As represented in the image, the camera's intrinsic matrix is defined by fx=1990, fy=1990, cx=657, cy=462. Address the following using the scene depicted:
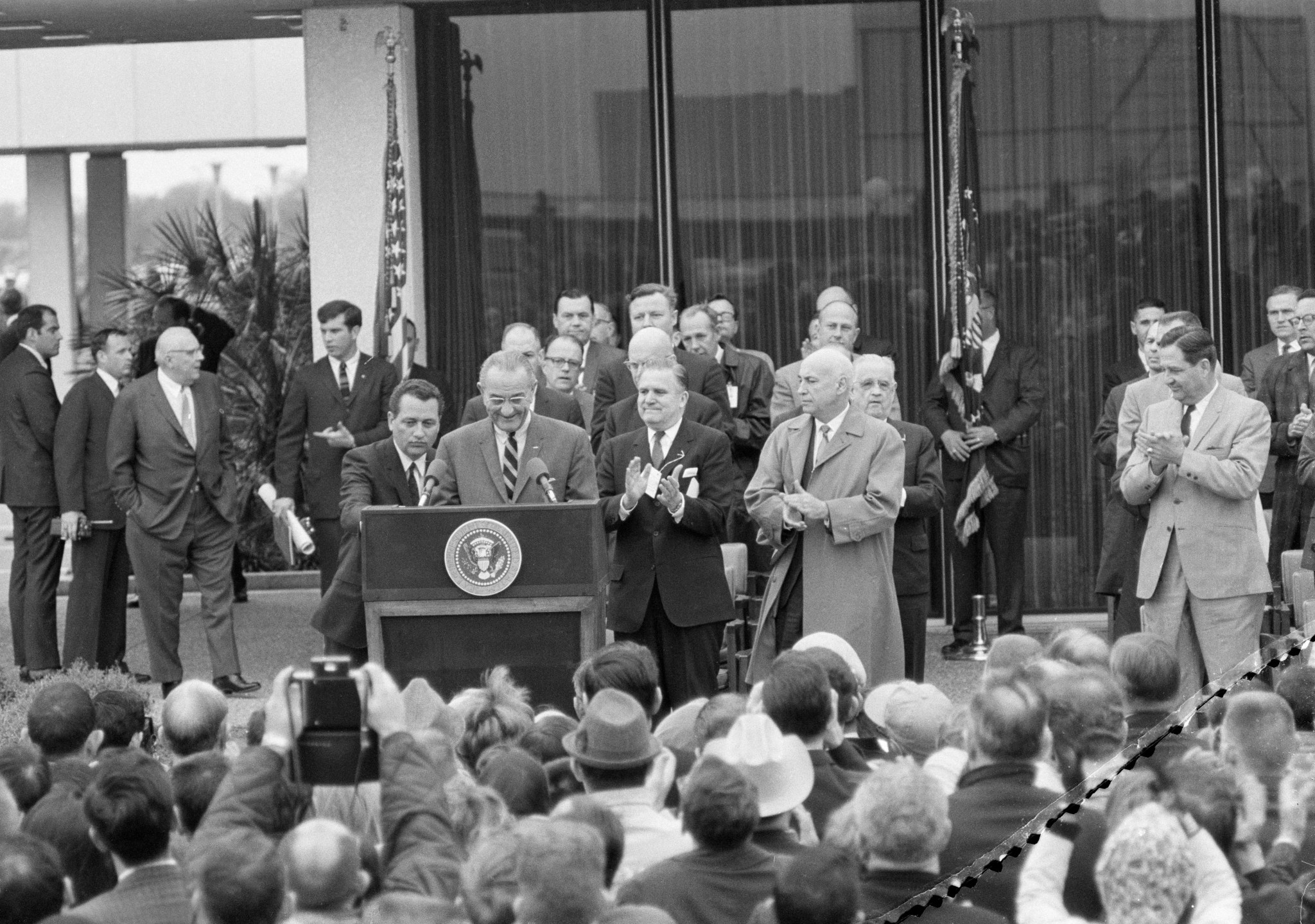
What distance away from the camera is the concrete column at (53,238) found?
19.4 m

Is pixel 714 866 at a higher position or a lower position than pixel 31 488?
lower

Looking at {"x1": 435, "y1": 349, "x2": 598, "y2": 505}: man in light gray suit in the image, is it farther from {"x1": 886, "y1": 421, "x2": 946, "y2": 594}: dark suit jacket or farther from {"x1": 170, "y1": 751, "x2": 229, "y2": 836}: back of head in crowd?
{"x1": 170, "y1": 751, "x2": 229, "y2": 836}: back of head in crowd

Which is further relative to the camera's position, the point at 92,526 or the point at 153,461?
the point at 92,526

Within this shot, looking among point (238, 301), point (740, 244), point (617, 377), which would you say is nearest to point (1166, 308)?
point (740, 244)

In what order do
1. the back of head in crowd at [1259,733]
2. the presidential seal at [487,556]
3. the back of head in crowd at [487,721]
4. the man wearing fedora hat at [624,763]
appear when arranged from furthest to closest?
1. the presidential seal at [487,556]
2. the back of head in crowd at [487,721]
3. the man wearing fedora hat at [624,763]
4. the back of head in crowd at [1259,733]

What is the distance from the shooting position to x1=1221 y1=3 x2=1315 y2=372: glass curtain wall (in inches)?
456

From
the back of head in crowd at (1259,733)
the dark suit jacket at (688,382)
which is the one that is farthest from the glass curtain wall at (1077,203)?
the back of head in crowd at (1259,733)

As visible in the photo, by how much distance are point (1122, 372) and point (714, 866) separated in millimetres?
7841

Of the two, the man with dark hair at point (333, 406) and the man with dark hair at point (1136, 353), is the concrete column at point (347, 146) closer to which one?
the man with dark hair at point (333, 406)

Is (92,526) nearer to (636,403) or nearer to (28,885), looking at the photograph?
(636,403)

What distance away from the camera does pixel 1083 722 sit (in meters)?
4.29

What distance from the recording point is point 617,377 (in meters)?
9.84

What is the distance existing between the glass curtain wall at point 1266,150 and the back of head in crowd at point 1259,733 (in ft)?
28.4

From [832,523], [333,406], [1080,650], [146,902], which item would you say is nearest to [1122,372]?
[832,523]
